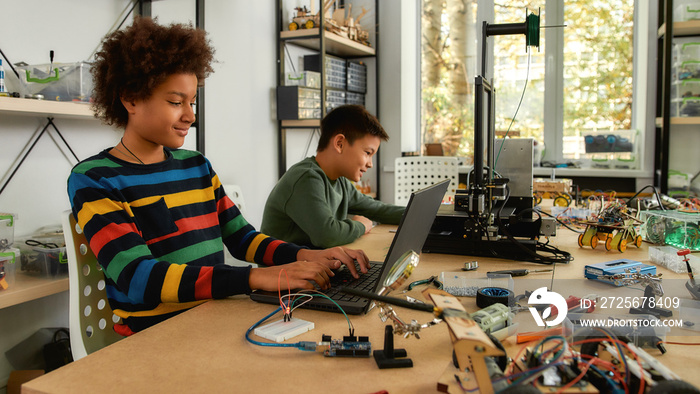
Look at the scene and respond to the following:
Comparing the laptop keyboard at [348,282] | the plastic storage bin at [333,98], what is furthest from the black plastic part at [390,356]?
the plastic storage bin at [333,98]

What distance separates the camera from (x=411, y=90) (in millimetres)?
4113

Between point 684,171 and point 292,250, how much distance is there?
2.99 m

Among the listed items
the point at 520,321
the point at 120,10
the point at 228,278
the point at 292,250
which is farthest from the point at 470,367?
the point at 120,10

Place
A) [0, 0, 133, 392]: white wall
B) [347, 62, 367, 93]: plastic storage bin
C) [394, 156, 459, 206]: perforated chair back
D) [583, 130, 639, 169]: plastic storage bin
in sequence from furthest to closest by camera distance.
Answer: [347, 62, 367, 93]: plastic storage bin < [583, 130, 639, 169]: plastic storage bin < [394, 156, 459, 206]: perforated chair back < [0, 0, 133, 392]: white wall

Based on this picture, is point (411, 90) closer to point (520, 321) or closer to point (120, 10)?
point (120, 10)

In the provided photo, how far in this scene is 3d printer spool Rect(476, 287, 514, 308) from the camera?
96 centimetres

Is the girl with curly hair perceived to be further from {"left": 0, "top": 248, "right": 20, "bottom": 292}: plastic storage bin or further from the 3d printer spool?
{"left": 0, "top": 248, "right": 20, "bottom": 292}: plastic storage bin

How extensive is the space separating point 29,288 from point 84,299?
1.53 ft

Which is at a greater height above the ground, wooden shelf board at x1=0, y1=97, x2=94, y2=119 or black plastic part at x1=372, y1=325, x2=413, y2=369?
wooden shelf board at x1=0, y1=97, x2=94, y2=119

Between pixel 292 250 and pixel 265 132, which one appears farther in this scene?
pixel 265 132

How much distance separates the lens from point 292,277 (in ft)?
3.40

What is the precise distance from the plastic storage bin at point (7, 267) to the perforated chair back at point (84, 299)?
46 centimetres

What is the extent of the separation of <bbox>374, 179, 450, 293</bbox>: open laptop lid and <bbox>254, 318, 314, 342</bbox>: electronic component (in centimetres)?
13

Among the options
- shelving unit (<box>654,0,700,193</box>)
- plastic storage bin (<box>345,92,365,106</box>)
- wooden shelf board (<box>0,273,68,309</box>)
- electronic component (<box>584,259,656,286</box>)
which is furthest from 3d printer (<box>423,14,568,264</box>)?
plastic storage bin (<box>345,92,365,106</box>)
